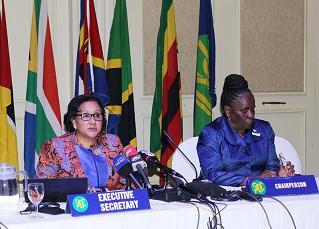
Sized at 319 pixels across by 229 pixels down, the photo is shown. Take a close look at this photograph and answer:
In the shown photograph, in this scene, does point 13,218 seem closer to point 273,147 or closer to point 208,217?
point 208,217

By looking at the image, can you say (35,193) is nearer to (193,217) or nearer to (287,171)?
(193,217)

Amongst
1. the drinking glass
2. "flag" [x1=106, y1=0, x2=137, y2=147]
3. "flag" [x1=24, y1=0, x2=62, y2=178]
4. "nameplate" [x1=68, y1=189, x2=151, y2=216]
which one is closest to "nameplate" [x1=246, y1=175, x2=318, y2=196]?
"nameplate" [x1=68, y1=189, x2=151, y2=216]

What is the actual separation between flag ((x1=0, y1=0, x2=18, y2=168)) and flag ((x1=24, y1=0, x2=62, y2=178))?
0.11 meters

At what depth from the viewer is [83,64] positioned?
15.4ft

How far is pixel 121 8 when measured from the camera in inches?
191

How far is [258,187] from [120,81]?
207 centimetres

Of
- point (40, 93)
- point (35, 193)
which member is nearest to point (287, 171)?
point (35, 193)

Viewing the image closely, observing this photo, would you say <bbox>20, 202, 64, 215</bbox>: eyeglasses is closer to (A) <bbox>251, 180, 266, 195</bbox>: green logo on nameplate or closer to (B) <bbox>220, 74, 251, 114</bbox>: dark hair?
(A) <bbox>251, 180, 266, 195</bbox>: green logo on nameplate

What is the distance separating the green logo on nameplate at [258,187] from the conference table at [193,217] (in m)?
0.05

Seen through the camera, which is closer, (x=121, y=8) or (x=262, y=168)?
(x=262, y=168)

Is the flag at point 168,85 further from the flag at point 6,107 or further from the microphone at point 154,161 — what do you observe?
the microphone at point 154,161

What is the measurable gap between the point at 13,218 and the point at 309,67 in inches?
155

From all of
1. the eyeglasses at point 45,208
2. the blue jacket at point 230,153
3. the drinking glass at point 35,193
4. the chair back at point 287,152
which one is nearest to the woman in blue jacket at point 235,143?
the blue jacket at point 230,153

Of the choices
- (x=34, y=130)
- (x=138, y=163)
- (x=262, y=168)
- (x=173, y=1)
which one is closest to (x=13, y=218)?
(x=138, y=163)
